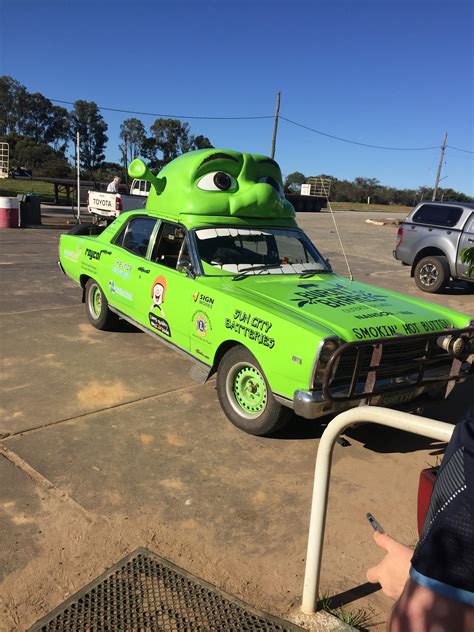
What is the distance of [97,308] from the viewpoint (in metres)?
6.44

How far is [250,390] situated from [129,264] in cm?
224

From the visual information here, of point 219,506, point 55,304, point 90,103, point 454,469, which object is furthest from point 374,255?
point 90,103

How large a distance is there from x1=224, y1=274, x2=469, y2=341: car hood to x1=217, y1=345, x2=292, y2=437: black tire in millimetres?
523

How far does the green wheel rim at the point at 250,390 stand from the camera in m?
3.91

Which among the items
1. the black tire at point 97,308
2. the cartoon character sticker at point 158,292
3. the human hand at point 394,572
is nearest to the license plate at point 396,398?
the cartoon character sticker at point 158,292

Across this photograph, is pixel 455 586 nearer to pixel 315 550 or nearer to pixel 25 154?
pixel 315 550

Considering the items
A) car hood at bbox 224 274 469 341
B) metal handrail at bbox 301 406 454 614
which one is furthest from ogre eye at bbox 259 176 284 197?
metal handrail at bbox 301 406 454 614

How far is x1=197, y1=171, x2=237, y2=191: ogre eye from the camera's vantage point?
5189 mm

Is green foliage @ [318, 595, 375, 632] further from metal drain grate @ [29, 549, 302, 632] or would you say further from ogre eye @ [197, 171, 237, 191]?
ogre eye @ [197, 171, 237, 191]

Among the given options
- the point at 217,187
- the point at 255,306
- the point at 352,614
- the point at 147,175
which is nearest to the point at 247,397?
the point at 255,306

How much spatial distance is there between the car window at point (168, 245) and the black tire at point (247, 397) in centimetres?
144


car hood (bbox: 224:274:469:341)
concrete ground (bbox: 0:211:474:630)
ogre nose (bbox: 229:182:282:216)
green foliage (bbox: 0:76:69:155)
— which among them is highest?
green foliage (bbox: 0:76:69:155)

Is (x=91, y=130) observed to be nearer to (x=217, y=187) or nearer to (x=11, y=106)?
(x=11, y=106)

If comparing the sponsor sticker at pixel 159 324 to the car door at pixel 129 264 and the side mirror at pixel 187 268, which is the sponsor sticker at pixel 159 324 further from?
the side mirror at pixel 187 268
